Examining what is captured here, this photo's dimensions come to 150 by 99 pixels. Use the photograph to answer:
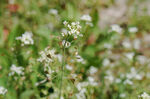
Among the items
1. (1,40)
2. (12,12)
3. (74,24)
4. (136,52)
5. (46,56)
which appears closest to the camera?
(74,24)

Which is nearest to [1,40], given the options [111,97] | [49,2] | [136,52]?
[49,2]

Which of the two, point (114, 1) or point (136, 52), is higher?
point (114, 1)

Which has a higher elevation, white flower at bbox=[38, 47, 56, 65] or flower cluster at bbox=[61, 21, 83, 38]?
flower cluster at bbox=[61, 21, 83, 38]

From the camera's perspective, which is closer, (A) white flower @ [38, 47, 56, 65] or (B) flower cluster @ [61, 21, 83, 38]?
(B) flower cluster @ [61, 21, 83, 38]

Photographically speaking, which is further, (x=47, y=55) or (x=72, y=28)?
(x=47, y=55)

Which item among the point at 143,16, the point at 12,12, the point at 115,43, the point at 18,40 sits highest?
the point at 12,12

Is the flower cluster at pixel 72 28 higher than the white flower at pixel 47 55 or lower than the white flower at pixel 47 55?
higher

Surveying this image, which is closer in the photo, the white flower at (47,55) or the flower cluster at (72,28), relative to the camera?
the flower cluster at (72,28)

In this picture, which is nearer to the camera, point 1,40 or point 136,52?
point 1,40

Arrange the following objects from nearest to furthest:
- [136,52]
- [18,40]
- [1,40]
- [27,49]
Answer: [18,40] < [27,49] < [1,40] < [136,52]

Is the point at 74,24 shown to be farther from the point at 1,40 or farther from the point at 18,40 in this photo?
the point at 1,40

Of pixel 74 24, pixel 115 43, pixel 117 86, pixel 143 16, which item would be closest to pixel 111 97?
pixel 117 86
